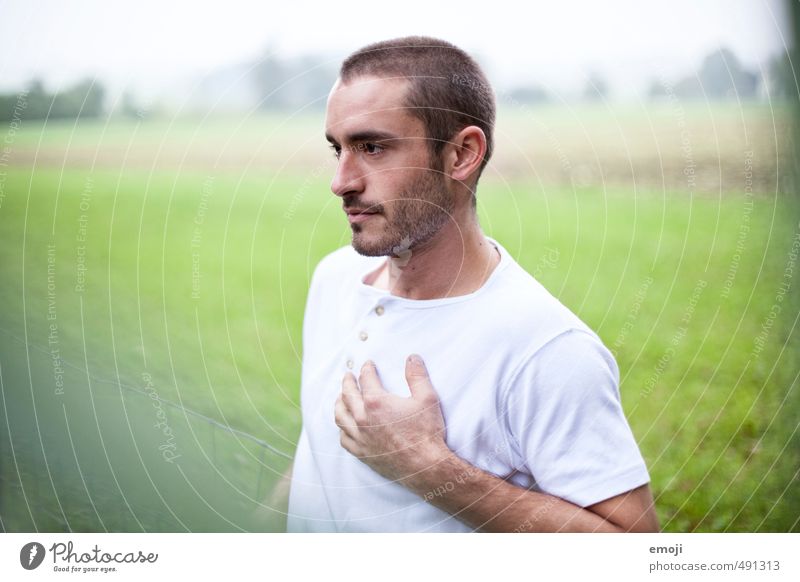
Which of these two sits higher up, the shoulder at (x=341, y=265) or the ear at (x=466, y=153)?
the ear at (x=466, y=153)

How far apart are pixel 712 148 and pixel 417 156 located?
62 centimetres

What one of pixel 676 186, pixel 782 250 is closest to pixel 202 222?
pixel 676 186

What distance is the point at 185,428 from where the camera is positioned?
136cm

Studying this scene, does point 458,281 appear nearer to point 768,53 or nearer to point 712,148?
point 712,148

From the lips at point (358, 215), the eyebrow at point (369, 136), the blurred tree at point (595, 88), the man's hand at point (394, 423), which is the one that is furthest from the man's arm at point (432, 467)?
the blurred tree at point (595, 88)

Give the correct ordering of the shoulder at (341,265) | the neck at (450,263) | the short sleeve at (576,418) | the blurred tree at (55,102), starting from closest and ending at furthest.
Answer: the short sleeve at (576,418)
the neck at (450,263)
the shoulder at (341,265)
the blurred tree at (55,102)

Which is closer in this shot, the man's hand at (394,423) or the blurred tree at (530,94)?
the man's hand at (394,423)

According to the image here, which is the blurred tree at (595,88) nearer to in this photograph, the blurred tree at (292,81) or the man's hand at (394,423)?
the blurred tree at (292,81)
